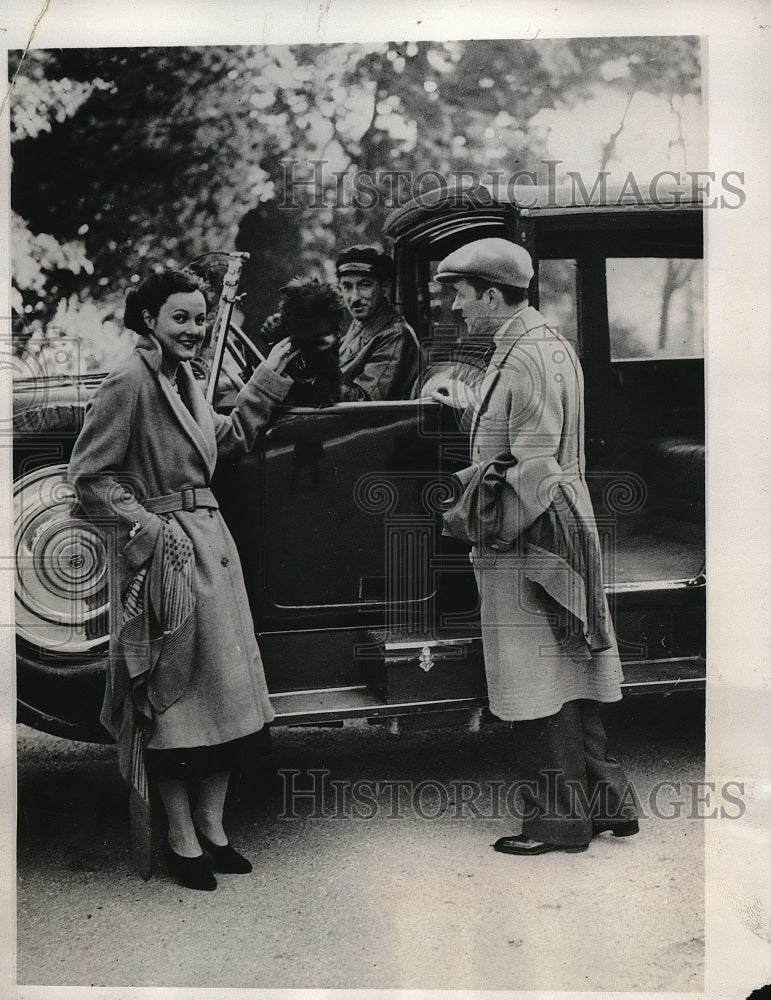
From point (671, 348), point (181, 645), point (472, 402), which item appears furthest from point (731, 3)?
point (181, 645)

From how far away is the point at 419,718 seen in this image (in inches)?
102

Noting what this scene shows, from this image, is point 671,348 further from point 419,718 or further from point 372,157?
point 419,718

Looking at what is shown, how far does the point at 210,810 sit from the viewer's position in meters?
2.60

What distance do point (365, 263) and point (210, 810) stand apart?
5.32 ft

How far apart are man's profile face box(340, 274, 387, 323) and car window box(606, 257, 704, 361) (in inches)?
26.5

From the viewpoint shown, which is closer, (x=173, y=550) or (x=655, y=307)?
(x=173, y=550)

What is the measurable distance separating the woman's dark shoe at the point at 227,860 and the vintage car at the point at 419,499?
0.41 m

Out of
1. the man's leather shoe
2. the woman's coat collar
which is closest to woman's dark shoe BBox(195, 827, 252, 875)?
the man's leather shoe

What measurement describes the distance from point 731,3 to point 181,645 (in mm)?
2393

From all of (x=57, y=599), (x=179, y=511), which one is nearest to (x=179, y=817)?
(x=57, y=599)

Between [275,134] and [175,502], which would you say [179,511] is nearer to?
[175,502]

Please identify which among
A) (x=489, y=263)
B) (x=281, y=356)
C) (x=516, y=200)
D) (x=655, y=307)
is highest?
(x=516, y=200)

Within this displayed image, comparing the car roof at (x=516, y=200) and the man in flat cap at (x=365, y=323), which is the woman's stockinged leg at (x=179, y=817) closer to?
the man in flat cap at (x=365, y=323)

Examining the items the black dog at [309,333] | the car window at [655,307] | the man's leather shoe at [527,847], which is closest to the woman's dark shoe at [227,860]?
the man's leather shoe at [527,847]
